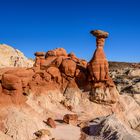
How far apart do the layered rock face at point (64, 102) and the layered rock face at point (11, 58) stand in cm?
3785

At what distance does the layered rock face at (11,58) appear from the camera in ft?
259

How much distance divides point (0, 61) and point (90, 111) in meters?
47.6

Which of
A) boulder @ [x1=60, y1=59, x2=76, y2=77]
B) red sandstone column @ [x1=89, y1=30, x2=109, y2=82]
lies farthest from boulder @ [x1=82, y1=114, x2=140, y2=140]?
boulder @ [x1=60, y1=59, x2=76, y2=77]

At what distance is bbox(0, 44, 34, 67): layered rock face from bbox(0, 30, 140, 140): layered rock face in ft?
124

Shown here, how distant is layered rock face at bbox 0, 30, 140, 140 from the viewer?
79.8ft

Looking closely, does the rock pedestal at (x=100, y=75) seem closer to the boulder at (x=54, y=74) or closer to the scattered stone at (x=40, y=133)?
the boulder at (x=54, y=74)

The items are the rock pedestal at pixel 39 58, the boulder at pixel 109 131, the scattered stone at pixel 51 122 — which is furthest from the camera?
Answer: the rock pedestal at pixel 39 58

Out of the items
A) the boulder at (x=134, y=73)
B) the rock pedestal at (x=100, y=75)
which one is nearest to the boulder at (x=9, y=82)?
the rock pedestal at (x=100, y=75)

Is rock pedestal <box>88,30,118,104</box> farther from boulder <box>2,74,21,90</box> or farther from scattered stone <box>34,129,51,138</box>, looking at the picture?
scattered stone <box>34,129,51,138</box>

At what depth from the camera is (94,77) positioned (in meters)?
35.4

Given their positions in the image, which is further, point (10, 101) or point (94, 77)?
point (94, 77)

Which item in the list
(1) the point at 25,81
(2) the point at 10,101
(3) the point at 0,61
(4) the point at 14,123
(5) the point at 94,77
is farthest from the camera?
(3) the point at 0,61

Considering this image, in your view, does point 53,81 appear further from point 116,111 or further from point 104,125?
point 104,125

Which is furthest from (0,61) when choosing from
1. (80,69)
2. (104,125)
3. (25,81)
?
(104,125)
